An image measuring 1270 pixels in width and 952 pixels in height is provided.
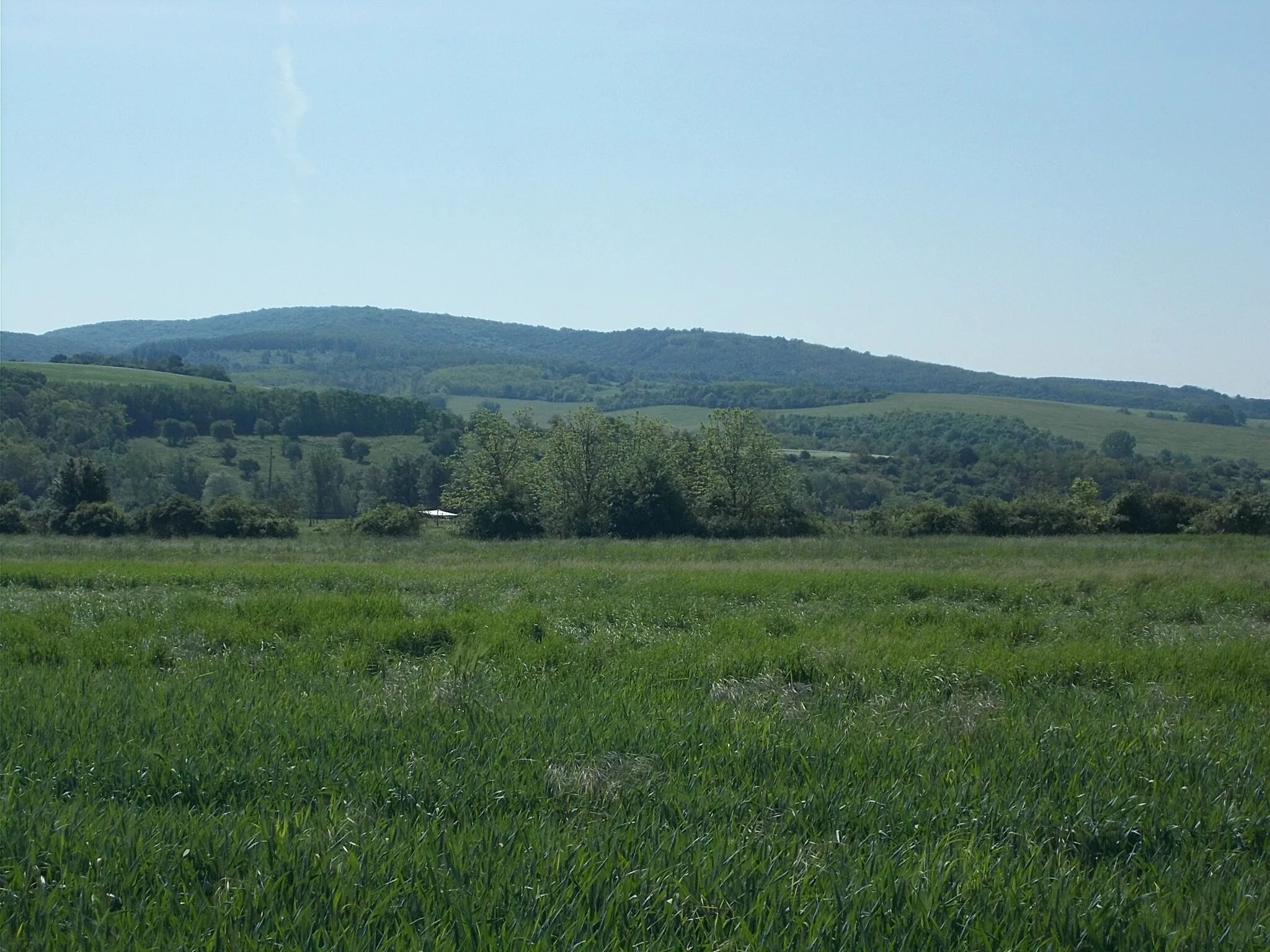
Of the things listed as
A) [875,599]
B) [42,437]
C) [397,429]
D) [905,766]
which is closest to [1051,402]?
[397,429]

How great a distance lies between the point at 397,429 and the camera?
Result: 118625 millimetres

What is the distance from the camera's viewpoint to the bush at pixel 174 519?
152 feet

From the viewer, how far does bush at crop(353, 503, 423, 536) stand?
4978 cm

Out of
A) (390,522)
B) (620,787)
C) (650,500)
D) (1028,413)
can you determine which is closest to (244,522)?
(390,522)

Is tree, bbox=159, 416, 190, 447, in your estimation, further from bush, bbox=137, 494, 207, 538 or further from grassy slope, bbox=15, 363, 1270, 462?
bush, bbox=137, 494, 207, 538

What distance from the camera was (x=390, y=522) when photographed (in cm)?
4978

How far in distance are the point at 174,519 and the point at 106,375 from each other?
248ft

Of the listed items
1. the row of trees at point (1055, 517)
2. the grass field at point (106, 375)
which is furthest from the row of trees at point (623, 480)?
the grass field at point (106, 375)

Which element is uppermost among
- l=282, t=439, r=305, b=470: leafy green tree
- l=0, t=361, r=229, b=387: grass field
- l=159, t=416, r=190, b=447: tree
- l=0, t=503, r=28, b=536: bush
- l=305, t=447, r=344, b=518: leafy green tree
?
l=0, t=361, r=229, b=387: grass field

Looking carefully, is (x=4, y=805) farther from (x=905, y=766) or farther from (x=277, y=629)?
(x=277, y=629)

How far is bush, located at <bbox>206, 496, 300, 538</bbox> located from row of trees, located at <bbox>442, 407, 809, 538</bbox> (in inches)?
368

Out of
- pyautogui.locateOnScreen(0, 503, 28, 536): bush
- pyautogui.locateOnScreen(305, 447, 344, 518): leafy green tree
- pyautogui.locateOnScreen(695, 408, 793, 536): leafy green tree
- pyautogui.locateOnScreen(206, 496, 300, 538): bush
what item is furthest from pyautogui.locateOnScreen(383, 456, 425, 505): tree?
pyautogui.locateOnScreen(0, 503, 28, 536): bush

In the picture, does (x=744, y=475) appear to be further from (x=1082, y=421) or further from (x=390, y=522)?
(x=1082, y=421)

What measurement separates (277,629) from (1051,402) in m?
166
